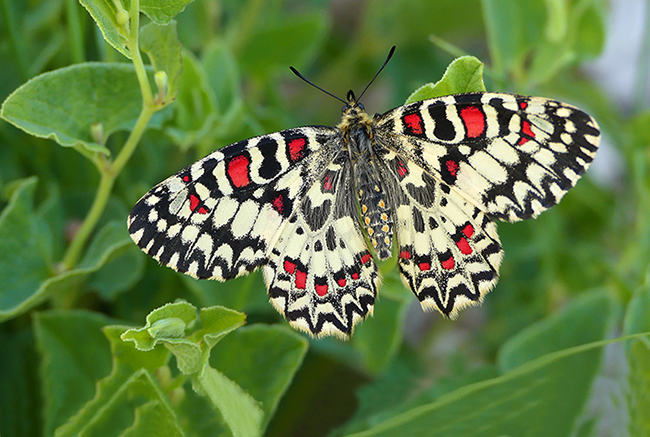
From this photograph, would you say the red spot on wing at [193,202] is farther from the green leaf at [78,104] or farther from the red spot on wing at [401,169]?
the red spot on wing at [401,169]

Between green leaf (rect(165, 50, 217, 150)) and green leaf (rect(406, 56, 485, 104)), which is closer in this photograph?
green leaf (rect(406, 56, 485, 104))

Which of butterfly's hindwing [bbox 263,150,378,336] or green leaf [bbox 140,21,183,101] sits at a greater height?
green leaf [bbox 140,21,183,101]

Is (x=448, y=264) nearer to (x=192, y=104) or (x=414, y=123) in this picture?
(x=414, y=123)

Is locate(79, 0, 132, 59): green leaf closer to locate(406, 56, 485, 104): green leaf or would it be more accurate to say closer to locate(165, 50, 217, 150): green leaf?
locate(165, 50, 217, 150): green leaf

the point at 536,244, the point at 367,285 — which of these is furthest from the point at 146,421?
the point at 536,244

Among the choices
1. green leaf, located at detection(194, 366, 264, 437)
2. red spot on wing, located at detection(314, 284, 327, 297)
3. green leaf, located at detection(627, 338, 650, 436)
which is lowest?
green leaf, located at detection(627, 338, 650, 436)

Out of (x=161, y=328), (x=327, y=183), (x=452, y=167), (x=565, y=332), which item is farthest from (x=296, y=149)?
(x=565, y=332)

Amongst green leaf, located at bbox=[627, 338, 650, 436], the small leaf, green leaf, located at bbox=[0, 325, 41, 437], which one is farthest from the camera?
green leaf, located at bbox=[0, 325, 41, 437]

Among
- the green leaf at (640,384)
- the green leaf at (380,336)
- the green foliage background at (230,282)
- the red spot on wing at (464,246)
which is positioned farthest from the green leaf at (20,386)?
the green leaf at (640,384)

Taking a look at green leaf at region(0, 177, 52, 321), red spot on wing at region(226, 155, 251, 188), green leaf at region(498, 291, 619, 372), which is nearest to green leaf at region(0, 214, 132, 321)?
green leaf at region(0, 177, 52, 321)
